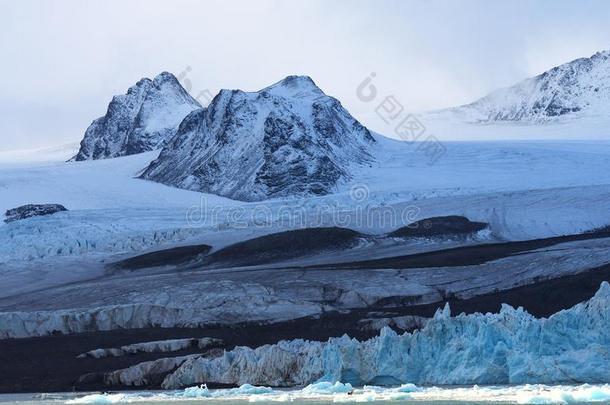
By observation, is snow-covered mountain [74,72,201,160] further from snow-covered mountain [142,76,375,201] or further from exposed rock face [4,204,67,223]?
exposed rock face [4,204,67,223]

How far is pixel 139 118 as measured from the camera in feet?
400

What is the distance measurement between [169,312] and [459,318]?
53.1 feet

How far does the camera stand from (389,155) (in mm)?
96688

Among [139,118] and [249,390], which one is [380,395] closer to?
[249,390]

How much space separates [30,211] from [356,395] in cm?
5128

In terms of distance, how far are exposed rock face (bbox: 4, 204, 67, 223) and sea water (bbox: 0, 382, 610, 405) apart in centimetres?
4350

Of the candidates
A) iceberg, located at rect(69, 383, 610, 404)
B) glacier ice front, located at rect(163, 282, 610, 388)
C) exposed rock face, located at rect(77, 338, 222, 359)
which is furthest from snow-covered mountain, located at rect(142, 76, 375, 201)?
iceberg, located at rect(69, 383, 610, 404)

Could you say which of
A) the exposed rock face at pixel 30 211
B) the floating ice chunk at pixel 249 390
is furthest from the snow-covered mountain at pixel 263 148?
the floating ice chunk at pixel 249 390

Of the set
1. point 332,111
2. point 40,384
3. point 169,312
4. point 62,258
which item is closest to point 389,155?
point 332,111

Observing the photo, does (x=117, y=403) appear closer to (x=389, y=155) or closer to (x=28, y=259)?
(x=28, y=259)

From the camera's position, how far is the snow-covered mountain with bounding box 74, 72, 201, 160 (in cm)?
11975

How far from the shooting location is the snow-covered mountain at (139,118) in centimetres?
11975

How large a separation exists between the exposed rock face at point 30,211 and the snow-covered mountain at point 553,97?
6759 cm

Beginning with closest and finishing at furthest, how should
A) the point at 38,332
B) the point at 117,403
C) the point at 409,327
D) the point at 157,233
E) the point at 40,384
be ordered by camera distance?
the point at 117,403 → the point at 40,384 → the point at 409,327 → the point at 38,332 → the point at 157,233
